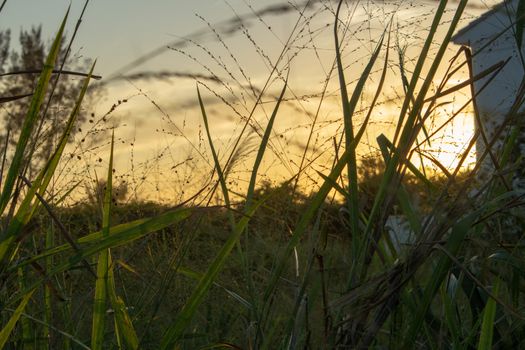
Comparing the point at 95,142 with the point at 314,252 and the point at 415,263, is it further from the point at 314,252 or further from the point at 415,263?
the point at 415,263

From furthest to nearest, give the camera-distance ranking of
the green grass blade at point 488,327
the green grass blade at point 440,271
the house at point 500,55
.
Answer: the house at point 500,55
the green grass blade at point 488,327
the green grass blade at point 440,271

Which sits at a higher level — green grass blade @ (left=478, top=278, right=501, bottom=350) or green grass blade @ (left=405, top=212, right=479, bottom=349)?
green grass blade @ (left=405, top=212, right=479, bottom=349)

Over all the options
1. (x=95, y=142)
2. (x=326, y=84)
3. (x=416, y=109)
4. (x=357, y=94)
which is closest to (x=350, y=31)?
(x=326, y=84)

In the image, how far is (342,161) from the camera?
1.00m

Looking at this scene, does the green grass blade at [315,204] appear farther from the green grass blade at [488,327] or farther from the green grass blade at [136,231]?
the green grass blade at [488,327]

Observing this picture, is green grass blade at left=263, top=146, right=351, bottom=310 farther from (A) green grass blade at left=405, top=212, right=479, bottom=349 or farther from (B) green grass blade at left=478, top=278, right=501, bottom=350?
(B) green grass blade at left=478, top=278, right=501, bottom=350

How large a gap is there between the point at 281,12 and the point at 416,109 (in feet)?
1.17

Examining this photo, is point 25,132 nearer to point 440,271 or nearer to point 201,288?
point 201,288

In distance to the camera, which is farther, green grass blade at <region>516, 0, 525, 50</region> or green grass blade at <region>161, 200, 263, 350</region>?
green grass blade at <region>516, 0, 525, 50</region>

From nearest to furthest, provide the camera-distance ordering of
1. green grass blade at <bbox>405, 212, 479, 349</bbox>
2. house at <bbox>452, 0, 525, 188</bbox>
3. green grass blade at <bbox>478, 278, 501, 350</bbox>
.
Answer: green grass blade at <bbox>405, 212, 479, 349</bbox>
green grass blade at <bbox>478, 278, 501, 350</bbox>
house at <bbox>452, 0, 525, 188</bbox>

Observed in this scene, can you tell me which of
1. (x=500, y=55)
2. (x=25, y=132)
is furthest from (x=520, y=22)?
(x=500, y=55)

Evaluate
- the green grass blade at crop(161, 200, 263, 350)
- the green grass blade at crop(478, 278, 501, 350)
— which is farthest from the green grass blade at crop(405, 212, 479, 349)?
the green grass blade at crop(161, 200, 263, 350)

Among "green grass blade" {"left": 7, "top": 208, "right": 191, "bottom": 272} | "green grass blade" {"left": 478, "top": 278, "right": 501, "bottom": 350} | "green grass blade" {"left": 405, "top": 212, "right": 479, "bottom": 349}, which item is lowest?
"green grass blade" {"left": 478, "top": 278, "right": 501, "bottom": 350}

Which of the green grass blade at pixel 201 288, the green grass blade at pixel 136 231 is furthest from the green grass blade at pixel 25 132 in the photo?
the green grass blade at pixel 201 288
